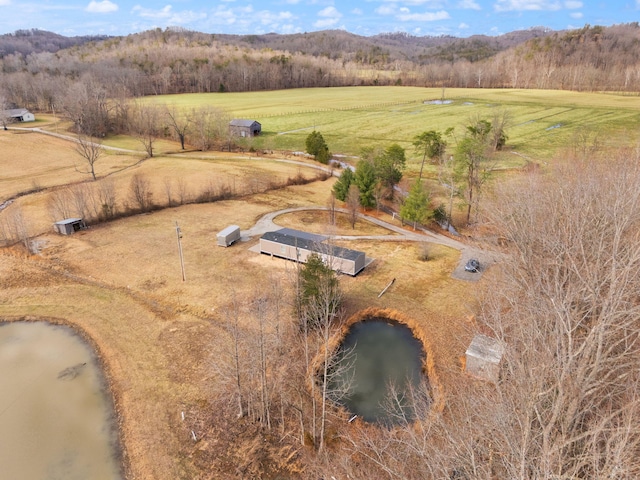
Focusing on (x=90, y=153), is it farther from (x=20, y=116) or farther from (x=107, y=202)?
(x=20, y=116)

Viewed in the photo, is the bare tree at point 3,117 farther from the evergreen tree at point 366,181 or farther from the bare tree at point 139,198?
the evergreen tree at point 366,181

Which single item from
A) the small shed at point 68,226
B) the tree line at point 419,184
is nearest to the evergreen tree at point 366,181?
the tree line at point 419,184

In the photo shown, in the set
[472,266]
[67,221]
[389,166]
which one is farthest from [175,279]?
[389,166]

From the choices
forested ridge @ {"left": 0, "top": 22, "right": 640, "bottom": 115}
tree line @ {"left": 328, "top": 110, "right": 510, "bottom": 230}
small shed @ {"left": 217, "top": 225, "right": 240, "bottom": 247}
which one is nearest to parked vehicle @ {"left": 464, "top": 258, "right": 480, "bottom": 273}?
tree line @ {"left": 328, "top": 110, "right": 510, "bottom": 230}

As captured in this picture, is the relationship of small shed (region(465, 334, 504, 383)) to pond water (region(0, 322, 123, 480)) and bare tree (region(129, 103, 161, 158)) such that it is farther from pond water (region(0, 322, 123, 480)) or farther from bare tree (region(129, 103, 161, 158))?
bare tree (region(129, 103, 161, 158))

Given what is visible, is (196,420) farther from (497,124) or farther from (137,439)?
(497,124)

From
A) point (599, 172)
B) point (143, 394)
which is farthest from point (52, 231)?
point (599, 172)
